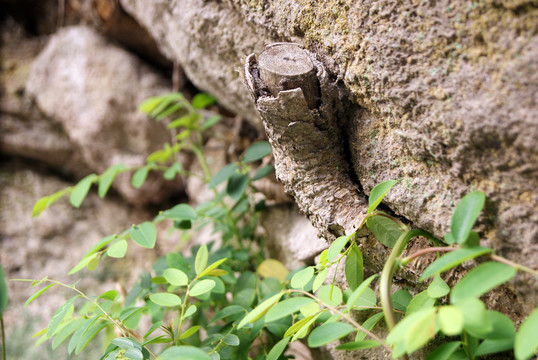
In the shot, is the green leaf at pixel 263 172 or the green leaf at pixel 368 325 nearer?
the green leaf at pixel 368 325

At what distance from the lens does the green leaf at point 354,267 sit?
0.74 meters

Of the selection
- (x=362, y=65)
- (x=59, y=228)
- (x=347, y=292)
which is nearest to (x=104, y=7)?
(x=59, y=228)

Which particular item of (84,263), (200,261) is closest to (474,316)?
(200,261)

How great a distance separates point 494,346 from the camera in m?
0.59

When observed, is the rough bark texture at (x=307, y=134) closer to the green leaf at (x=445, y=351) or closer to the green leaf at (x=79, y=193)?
the green leaf at (x=445, y=351)

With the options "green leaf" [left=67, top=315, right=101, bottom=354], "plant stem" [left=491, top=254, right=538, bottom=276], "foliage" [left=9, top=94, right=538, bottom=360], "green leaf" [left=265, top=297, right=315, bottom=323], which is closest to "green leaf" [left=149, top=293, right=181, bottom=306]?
"foliage" [left=9, top=94, right=538, bottom=360]

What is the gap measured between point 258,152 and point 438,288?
59cm

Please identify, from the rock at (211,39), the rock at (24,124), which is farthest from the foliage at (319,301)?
the rock at (24,124)

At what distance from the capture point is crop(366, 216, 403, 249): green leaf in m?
0.72

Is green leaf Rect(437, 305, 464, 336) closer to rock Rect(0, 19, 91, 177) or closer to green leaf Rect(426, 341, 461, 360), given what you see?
green leaf Rect(426, 341, 461, 360)

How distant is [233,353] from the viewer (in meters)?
0.88

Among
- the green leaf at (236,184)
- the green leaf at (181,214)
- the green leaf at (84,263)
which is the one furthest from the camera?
the green leaf at (236,184)

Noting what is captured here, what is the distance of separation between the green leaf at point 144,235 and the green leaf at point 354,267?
1.35ft

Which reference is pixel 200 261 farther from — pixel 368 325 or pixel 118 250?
pixel 368 325
